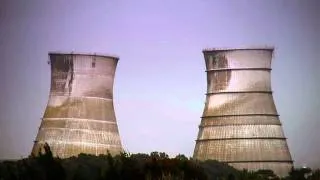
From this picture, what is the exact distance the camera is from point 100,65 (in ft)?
64.4

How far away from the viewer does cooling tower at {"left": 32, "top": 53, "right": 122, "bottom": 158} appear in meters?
19.8

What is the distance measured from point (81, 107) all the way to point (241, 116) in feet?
15.5

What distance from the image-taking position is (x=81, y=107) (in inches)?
813

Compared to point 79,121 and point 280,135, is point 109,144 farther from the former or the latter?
point 280,135

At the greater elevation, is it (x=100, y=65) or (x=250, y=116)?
(x=100, y=65)

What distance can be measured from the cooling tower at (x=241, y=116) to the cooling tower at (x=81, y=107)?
2.82 m

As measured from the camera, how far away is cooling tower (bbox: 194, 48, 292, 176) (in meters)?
19.8

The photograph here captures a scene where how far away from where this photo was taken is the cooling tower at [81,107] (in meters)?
19.8

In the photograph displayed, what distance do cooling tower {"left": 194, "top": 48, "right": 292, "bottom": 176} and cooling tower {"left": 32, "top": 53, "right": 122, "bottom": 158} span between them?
9.26ft

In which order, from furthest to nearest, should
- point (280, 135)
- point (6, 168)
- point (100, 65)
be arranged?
point (280, 135)
point (100, 65)
point (6, 168)

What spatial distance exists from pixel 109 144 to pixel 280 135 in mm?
5150

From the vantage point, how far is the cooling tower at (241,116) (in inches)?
779

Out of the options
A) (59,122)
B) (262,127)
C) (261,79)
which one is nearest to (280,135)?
(262,127)

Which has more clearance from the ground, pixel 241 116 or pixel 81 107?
pixel 81 107
